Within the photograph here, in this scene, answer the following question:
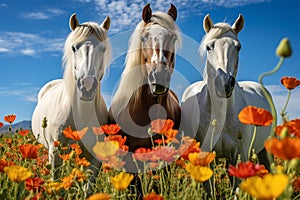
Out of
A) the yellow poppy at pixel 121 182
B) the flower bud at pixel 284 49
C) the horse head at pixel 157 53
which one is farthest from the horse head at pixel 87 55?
the flower bud at pixel 284 49

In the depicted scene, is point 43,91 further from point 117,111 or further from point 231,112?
point 231,112

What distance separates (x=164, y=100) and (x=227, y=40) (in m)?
0.98

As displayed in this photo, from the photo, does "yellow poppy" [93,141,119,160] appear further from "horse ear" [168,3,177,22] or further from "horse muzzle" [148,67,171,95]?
"horse ear" [168,3,177,22]

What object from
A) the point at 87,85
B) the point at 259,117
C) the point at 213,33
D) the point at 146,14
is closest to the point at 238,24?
the point at 213,33

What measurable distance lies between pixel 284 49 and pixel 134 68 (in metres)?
2.83

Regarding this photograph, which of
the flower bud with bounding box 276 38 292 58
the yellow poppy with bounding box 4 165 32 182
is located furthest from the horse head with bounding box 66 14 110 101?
the flower bud with bounding box 276 38 292 58

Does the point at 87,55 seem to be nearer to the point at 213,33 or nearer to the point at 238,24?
the point at 213,33

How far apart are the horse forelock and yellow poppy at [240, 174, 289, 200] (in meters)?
2.94

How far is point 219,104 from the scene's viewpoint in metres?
4.15

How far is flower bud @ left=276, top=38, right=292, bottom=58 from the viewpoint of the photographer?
140cm

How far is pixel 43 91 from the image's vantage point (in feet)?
19.9

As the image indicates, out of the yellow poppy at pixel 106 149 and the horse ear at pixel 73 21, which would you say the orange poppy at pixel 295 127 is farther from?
the horse ear at pixel 73 21

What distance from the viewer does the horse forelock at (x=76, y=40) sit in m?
4.00

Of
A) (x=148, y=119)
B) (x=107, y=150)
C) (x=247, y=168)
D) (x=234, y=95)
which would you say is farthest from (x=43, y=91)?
(x=247, y=168)
